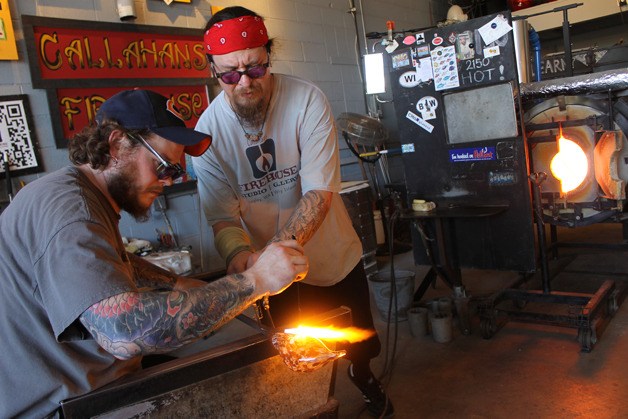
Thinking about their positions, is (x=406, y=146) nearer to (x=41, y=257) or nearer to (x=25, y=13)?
(x=25, y=13)

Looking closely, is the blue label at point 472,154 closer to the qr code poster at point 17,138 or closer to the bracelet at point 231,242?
the bracelet at point 231,242

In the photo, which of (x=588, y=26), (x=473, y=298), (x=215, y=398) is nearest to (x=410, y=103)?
(x=473, y=298)

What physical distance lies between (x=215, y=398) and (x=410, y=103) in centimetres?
311

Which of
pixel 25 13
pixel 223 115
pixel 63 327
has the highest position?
pixel 25 13

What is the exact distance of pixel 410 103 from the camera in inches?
159

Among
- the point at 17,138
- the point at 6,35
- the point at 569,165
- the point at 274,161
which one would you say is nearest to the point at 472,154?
the point at 569,165

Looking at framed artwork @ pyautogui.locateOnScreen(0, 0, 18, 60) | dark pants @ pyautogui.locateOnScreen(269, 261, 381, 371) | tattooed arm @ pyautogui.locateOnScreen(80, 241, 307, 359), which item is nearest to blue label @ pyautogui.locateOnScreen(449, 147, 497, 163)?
dark pants @ pyautogui.locateOnScreen(269, 261, 381, 371)

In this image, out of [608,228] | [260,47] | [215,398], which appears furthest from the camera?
[608,228]

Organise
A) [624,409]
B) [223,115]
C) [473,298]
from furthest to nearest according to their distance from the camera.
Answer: [473,298] → [624,409] → [223,115]

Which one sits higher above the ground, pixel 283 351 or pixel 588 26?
pixel 588 26

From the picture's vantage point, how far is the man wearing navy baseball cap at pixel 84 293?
1.22 m

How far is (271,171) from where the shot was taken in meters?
2.33

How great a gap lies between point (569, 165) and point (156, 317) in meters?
3.21

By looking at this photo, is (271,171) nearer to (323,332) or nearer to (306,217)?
(306,217)
